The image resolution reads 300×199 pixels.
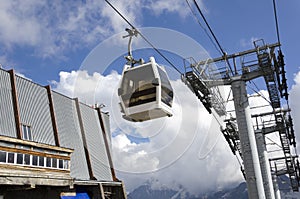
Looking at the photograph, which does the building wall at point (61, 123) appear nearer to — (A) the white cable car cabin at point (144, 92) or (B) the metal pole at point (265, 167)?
(A) the white cable car cabin at point (144, 92)

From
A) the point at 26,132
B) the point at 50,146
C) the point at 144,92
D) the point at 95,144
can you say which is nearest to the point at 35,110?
the point at 26,132

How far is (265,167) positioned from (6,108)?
21.0m

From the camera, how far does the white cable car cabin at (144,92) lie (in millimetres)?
10148

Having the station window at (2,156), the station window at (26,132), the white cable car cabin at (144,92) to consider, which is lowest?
the station window at (2,156)

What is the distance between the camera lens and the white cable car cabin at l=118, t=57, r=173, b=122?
10148mm

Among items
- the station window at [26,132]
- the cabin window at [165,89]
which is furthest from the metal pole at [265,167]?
the station window at [26,132]

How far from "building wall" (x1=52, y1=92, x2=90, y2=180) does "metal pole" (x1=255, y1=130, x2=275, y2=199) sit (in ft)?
54.7

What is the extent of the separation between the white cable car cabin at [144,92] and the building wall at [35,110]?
18188 millimetres

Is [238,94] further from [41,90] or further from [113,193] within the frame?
[113,193]

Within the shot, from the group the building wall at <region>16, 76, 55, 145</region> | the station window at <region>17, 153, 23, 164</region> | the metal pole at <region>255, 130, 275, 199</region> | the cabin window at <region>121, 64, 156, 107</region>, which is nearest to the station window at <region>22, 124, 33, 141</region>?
the building wall at <region>16, 76, 55, 145</region>

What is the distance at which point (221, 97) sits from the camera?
22.7 metres

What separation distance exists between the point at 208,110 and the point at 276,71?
4963 millimetres

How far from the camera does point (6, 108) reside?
24891mm

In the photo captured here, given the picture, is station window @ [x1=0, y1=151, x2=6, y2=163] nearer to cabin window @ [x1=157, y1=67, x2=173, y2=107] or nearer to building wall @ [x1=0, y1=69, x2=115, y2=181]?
building wall @ [x1=0, y1=69, x2=115, y2=181]
